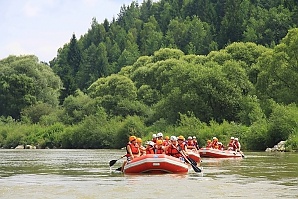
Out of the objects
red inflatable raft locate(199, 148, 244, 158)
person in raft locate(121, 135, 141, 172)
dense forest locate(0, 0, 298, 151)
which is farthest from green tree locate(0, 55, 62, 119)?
person in raft locate(121, 135, 141, 172)

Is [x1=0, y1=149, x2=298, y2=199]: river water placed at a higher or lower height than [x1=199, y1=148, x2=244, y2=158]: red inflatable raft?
lower

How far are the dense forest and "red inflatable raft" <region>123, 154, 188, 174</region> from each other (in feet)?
86.0

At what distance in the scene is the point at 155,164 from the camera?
26859 mm

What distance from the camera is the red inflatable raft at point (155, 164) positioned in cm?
2680

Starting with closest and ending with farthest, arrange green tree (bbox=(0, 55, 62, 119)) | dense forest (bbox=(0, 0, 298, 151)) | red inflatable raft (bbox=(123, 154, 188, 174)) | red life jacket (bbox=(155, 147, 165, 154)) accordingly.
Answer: red inflatable raft (bbox=(123, 154, 188, 174))
red life jacket (bbox=(155, 147, 165, 154))
dense forest (bbox=(0, 0, 298, 151))
green tree (bbox=(0, 55, 62, 119))

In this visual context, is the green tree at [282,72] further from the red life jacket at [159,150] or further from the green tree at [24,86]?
the green tree at [24,86]

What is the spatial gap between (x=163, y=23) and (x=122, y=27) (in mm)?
21451

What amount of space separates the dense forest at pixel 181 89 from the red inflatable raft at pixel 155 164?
26.2 metres

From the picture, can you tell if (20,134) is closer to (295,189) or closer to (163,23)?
(295,189)

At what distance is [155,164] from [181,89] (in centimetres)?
4459

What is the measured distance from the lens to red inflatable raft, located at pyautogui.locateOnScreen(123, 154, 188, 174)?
26.8m

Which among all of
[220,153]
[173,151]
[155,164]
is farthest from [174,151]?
[220,153]

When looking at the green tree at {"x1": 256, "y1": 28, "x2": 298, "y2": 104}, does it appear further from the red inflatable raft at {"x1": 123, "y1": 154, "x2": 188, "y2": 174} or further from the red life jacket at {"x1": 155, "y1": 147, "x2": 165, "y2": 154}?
the red inflatable raft at {"x1": 123, "y1": 154, "x2": 188, "y2": 174}

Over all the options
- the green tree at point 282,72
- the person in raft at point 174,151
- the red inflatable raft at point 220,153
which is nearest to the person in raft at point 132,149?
the person in raft at point 174,151
